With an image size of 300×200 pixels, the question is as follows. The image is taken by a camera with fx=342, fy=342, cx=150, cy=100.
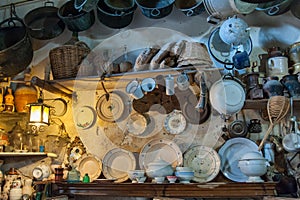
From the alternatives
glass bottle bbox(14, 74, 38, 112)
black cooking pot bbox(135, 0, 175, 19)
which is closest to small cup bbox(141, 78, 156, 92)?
black cooking pot bbox(135, 0, 175, 19)

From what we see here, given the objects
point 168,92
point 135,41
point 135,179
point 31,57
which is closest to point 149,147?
point 135,179

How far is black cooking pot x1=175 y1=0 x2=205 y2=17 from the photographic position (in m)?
2.14

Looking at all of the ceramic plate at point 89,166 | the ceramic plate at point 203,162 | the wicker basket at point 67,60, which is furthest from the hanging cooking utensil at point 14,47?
the ceramic plate at point 203,162

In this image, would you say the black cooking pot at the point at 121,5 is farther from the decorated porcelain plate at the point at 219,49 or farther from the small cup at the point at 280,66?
the small cup at the point at 280,66

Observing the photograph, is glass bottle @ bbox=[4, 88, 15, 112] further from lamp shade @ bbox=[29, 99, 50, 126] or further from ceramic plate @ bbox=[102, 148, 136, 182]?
ceramic plate @ bbox=[102, 148, 136, 182]

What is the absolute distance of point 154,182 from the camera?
6.33 feet

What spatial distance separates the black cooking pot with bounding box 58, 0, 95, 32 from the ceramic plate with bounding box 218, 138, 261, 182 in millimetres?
1243

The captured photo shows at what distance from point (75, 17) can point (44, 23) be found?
1.34 feet

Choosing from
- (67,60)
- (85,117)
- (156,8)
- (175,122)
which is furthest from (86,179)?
(156,8)

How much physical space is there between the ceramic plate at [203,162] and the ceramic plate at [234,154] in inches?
2.1

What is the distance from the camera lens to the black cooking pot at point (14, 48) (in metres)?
2.26

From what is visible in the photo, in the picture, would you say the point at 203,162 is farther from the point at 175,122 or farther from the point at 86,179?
the point at 86,179

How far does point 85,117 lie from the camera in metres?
2.34

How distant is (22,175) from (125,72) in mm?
1040
